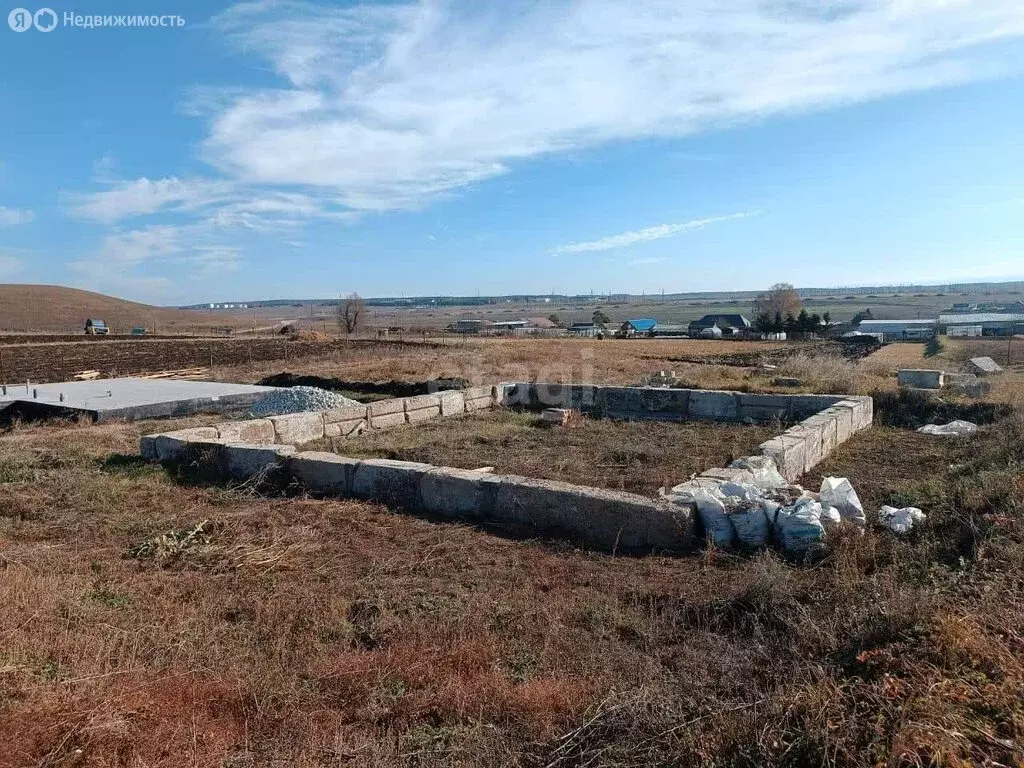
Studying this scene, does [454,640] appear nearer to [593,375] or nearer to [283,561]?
[283,561]

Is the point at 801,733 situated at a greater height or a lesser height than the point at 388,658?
greater

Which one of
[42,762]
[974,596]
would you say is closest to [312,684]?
[42,762]

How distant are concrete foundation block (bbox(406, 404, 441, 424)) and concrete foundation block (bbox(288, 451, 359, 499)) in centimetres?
419

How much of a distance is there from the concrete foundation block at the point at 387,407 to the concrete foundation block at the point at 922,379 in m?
9.67

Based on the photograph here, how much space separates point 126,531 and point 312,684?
3.55 m

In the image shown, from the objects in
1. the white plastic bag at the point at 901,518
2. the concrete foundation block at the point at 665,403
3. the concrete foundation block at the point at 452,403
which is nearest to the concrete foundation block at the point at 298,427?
the concrete foundation block at the point at 452,403

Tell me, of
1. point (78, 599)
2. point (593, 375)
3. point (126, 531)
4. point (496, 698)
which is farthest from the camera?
point (593, 375)

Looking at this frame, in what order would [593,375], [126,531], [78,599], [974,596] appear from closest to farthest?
[974,596] < [78,599] < [126,531] < [593,375]

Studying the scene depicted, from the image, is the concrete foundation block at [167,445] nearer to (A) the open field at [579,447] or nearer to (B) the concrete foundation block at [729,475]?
(A) the open field at [579,447]

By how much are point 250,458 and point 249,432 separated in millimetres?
1851

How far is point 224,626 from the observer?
4109 mm

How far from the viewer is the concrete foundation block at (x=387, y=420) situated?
11.3 metres

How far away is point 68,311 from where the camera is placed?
8631 centimetres

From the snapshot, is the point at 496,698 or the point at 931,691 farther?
the point at 496,698
